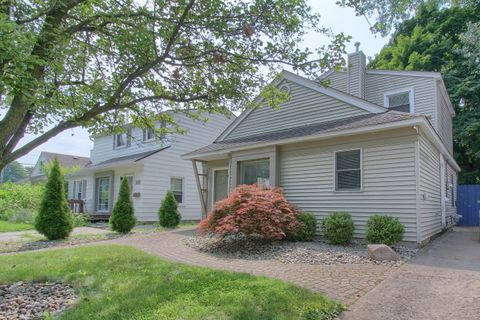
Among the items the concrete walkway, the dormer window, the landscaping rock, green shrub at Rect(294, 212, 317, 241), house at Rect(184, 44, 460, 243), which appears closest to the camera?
the concrete walkway

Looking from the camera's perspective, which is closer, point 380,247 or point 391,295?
point 391,295

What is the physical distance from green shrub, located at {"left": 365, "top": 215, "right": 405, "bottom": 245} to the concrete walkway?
0.73 meters

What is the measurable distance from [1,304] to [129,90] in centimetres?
393

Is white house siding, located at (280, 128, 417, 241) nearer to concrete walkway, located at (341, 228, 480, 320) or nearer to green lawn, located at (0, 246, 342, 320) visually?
concrete walkway, located at (341, 228, 480, 320)

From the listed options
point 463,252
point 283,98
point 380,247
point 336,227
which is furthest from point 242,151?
point 463,252

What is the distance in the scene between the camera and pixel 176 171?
1830 centimetres

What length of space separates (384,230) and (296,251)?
2129 mm

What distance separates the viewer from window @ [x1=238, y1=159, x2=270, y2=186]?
38.0 ft

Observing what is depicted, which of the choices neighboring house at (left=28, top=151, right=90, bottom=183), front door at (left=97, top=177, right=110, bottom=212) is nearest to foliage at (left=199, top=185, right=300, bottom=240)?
front door at (left=97, top=177, right=110, bottom=212)

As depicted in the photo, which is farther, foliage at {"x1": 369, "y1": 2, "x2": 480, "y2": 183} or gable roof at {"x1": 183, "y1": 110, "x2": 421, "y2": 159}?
foliage at {"x1": 369, "y1": 2, "x2": 480, "y2": 183}

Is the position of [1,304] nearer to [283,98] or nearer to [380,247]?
[283,98]

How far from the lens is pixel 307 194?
1034 centimetres

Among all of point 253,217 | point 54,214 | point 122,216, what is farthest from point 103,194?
point 253,217

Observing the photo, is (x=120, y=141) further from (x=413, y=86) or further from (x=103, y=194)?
(x=413, y=86)
